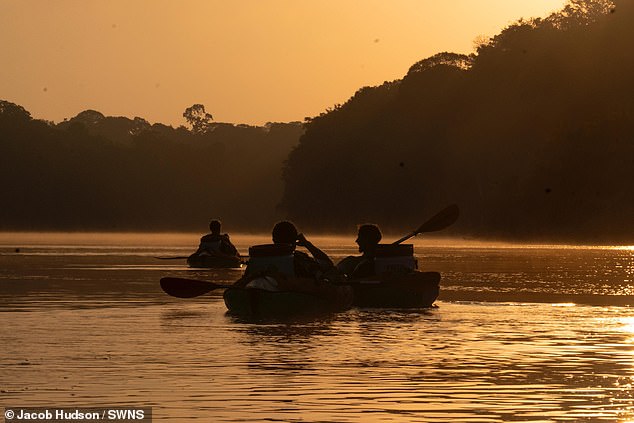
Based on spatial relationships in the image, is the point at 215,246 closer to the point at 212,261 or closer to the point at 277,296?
the point at 212,261

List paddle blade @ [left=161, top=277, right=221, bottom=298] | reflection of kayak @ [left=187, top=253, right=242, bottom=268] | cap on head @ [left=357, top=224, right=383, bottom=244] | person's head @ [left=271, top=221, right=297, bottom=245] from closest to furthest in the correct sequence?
person's head @ [left=271, top=221, right=297, bottom=245]
paddle blade @ [left=161, top=277, right=221, bottom=298]
cap on head @ [left=357, top=224, right=383, bottom=244]
reflection of kayak @ [left=187, top=253, right=242, bottom=268]

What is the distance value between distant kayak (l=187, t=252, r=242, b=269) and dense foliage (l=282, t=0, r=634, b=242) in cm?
4776

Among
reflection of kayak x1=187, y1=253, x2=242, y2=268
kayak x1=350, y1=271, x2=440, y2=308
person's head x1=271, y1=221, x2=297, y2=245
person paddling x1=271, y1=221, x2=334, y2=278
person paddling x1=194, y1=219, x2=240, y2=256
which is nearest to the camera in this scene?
person paddling x1=271, y1=221, x2=334, y2=278

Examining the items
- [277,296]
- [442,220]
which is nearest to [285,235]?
[277,296]

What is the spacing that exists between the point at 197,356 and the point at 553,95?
9209 centimetres

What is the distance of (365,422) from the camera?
15.0 meters

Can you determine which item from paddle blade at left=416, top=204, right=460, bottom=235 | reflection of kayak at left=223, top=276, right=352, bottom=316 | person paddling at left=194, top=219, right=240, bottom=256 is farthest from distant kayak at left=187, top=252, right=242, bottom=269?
reflection of kayak at left=223, top=276, right=352, bottom=316

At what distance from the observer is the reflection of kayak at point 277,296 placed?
2723cm

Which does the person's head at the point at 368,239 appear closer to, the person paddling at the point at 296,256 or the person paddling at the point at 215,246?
the person paddling at the point at 296,256

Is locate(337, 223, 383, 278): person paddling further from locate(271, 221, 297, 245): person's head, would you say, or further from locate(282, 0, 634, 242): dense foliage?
locate(282, 0, 634, 242): dense foliage

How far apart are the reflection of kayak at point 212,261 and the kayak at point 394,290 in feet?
71.5

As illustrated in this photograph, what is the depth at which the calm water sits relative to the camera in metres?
16.1

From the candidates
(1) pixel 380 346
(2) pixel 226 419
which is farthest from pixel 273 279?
(2) pixel 226 419

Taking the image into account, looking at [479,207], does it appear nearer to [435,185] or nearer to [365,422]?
[435,185]
